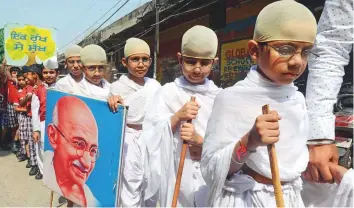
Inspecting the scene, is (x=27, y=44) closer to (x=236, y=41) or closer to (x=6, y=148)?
(x=6, y=148)

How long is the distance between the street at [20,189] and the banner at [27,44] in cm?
465

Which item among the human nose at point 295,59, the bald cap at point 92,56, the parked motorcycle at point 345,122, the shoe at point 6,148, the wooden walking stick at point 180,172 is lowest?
→ the shoe at point 6,148

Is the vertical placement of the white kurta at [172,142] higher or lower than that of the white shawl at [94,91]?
lower

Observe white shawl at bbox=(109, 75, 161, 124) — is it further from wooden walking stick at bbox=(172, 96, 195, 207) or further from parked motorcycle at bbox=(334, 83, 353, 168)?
parked motorcycle at bbox=(334, 83, 353, 168)

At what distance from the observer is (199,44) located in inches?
103

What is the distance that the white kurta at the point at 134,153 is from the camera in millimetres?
3506

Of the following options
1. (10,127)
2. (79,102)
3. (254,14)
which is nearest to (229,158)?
(79,102)

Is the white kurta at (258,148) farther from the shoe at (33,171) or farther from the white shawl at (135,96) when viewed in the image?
the shoe at (33,171)

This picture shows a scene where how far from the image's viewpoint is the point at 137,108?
3.53m

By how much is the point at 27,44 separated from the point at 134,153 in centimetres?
904

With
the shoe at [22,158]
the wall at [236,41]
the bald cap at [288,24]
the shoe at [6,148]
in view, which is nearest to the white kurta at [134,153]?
the bald cap at [288,24]

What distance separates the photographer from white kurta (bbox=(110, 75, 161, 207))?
11.5 feet

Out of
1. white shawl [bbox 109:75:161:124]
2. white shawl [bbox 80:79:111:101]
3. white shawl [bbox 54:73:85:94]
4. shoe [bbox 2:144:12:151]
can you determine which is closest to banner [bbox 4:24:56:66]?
shoe [bbox 2:144:12:151]

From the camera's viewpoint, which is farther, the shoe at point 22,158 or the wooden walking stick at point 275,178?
the shoe at point 22,158
